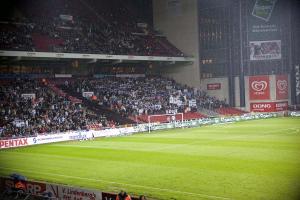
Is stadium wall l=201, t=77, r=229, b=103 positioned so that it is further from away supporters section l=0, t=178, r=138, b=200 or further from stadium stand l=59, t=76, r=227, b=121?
away supporters section l=0, t=178, r=138, b=200

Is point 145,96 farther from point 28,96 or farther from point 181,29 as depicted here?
point 28,96

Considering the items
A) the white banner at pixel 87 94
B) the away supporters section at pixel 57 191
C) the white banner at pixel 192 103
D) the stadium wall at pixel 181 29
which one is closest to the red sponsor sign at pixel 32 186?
the away supporters section at pixel 57 191

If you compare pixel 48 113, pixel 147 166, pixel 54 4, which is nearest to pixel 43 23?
pixel 54 4

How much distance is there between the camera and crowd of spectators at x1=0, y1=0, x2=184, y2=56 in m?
32.0

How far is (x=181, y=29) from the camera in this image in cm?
4212

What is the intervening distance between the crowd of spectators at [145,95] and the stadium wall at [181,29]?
4.36ft

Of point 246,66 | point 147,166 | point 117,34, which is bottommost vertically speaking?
point 147,166

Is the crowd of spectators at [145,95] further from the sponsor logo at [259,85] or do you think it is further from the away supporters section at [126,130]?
the sponsor logo at [259,85]

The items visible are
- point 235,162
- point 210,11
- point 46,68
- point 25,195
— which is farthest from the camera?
point 210,11

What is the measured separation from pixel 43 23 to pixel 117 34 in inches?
282

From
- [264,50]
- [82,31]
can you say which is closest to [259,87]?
[264,50]

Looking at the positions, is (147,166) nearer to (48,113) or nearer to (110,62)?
(48,113)

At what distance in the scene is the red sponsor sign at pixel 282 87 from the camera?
119 ft

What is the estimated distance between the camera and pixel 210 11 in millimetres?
39094
